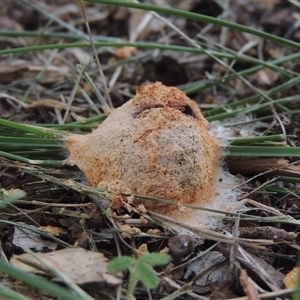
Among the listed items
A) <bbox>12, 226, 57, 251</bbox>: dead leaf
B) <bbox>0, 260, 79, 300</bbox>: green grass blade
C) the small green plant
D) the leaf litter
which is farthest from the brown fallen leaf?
<bbox>12, 226, 57, 251</bbox>: dead leaf

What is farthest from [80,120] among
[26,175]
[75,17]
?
[75,17]

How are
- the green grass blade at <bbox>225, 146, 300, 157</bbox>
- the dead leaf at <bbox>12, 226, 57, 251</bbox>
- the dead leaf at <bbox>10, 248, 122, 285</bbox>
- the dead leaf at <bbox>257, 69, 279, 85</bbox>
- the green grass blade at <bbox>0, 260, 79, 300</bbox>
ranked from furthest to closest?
the dead leaf at <bbox>257, 69, 279, 85</bbox> → the green grass blade at <bbox>225, 146, 300, 157</bbox> → the dead leaf at <bbox>12, 226, 57, 251</bbox> → the dead leaf at <bbox>10, 248, 122, 285</bbox> → the green grass blade at <bbox>0, 260, 79, 300</bbox>

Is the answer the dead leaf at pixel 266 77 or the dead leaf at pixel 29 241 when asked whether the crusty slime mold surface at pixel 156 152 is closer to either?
the dead leaf at pixel 29 241

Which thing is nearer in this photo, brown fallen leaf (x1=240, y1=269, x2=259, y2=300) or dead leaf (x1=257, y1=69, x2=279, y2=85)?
brown fallen leaf (x1=240, y1=269, x2=259, y2=300)

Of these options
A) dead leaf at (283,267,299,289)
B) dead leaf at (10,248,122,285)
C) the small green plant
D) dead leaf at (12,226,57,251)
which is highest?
the small green plant

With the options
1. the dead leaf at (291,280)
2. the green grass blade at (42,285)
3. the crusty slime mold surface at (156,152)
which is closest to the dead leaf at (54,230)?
the crusty slime mold surface at (156,152)

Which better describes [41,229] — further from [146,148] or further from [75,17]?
[75,17]

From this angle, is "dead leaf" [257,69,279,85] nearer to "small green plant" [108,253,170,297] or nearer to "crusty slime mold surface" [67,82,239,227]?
"crusty slime mold surface" [67,82,239,227]
